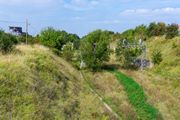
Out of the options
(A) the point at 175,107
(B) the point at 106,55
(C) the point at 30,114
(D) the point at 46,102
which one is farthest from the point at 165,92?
(C) the point at 30,114

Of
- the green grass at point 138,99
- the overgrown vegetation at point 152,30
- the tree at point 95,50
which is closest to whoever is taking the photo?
the green grass at point 138,99

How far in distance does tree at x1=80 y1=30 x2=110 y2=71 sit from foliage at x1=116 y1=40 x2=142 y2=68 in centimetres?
206

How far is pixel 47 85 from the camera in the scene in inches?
633

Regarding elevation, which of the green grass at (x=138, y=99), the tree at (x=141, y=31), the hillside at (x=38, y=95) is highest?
the tree at (x=141, y=31)

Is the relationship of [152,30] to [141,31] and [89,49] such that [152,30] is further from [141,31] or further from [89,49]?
[89,49]

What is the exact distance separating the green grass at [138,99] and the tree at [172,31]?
92.9 ft

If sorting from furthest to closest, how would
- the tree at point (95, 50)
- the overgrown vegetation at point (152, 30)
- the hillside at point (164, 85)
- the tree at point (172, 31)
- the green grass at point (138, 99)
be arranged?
the overgrown vegetation at point (152, 30) → the tree at point (172, 31) → the tree at point (95, 50) → the hillside at point (164, 85) → the green grass at point (138, 99)

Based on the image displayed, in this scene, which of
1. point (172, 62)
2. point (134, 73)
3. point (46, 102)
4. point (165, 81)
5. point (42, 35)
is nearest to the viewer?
point (46, 102)

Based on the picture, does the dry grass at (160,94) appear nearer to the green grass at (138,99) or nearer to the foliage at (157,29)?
the green grass at (138,99)

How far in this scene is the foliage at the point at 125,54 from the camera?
35625 millimetres

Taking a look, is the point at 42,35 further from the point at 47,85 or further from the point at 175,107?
the point at 47,85

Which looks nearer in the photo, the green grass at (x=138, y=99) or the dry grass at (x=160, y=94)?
the green grass at (x=138, y=99)

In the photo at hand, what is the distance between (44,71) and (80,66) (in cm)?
1573

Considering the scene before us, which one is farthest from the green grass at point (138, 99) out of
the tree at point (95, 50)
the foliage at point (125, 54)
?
the foliage at point (125, 54)
